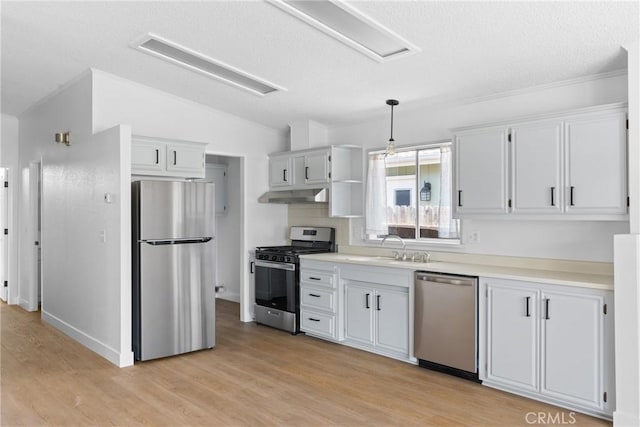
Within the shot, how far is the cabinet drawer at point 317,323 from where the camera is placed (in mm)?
4875

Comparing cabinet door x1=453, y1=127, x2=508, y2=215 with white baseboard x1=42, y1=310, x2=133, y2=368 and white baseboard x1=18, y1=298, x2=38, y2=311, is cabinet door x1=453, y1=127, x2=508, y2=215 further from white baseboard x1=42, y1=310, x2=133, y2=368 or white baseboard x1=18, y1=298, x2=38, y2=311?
white baseboard x1=18, y1=298, x2=38, y2=311

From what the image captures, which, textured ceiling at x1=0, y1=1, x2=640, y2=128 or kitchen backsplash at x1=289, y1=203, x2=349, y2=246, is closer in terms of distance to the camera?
textured ceiling at x1=0, y1=1, x2=640, y2=128

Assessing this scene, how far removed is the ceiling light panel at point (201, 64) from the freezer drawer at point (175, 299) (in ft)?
5.30

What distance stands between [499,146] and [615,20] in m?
1.23

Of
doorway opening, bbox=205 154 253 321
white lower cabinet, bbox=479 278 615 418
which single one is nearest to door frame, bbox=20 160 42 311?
doorway opening, bbox=205 154 253 321

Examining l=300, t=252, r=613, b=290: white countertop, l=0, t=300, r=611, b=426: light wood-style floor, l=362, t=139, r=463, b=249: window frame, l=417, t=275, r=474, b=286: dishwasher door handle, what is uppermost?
l=362, t=139, r=463, b=249: window frame

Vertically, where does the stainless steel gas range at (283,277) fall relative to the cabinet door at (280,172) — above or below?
below

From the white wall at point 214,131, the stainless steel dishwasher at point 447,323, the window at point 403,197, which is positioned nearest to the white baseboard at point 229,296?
the white wall at point 214,131

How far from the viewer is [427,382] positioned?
377 cm

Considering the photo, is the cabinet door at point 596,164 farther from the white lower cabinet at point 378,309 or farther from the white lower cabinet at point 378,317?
the white lower cabinet at point 378,317

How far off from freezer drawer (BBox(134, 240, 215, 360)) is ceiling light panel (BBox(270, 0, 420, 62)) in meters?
2.38

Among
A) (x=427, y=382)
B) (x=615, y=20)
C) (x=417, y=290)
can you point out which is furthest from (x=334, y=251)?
(x=615, y=20)

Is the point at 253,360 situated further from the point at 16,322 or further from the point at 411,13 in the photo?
the point at 16,322

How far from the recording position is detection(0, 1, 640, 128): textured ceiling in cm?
296
